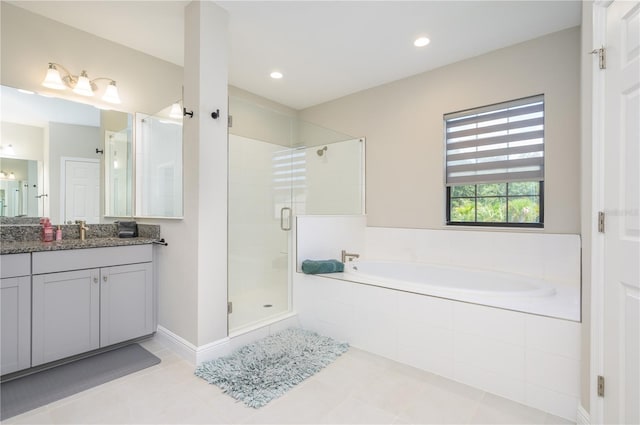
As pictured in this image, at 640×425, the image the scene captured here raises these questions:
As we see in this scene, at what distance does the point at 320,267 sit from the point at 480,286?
1.45m

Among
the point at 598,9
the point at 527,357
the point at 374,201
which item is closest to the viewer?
the point at 598,9

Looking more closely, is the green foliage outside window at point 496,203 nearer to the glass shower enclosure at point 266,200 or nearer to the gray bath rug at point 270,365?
the glass shower enclosure at point 266,200

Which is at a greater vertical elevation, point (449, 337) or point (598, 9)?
point (598, 9)

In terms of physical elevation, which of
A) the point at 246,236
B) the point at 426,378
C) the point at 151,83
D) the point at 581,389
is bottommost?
the point at 426,378

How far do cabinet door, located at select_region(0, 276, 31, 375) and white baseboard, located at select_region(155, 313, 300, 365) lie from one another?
31.1 inches

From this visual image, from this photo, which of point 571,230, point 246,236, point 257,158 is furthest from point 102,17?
point 571,230

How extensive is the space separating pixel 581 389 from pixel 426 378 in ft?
2.59

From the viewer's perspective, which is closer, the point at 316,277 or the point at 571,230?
the point at 571,230

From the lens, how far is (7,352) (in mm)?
1775

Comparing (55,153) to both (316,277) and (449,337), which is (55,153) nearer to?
(316,277)

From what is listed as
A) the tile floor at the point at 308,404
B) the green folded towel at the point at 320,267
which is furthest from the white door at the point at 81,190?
the green folded towel at the point at 320,267

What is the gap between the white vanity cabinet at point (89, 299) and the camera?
1.91m

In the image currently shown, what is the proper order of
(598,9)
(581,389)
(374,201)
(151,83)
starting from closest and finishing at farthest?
(598,9) → (581,389) → (151,83) → (374,201)

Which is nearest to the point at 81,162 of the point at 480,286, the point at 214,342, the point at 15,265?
the point at 15,265
